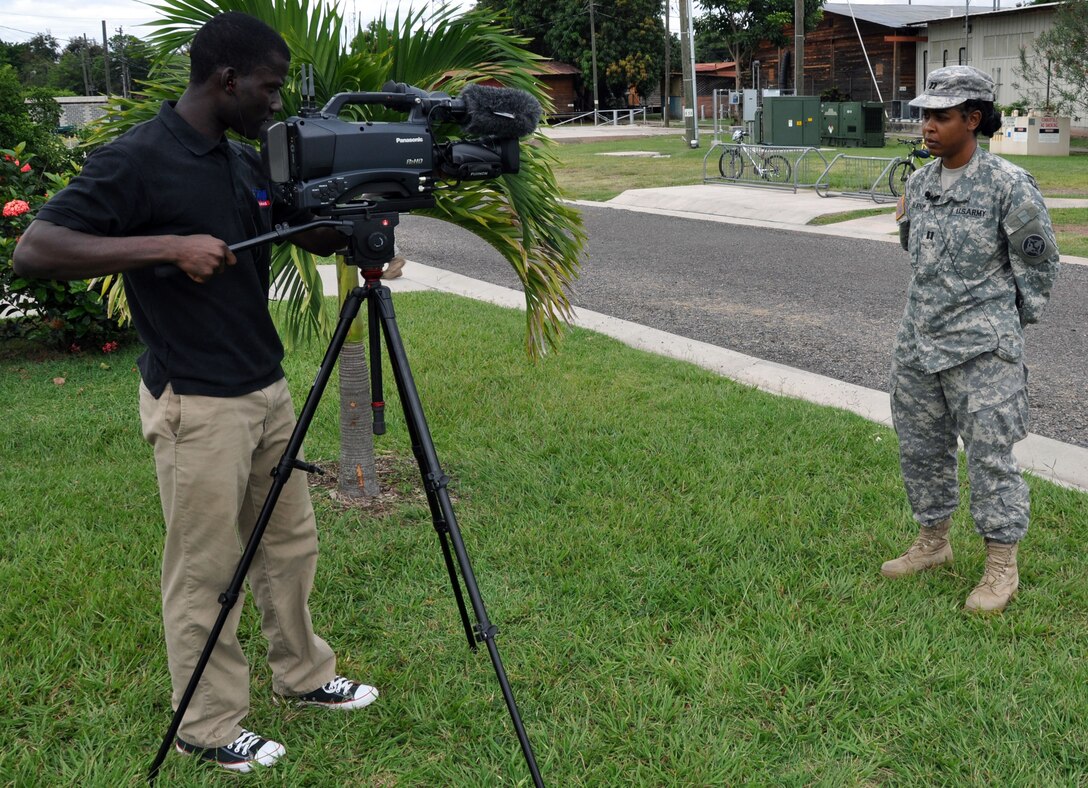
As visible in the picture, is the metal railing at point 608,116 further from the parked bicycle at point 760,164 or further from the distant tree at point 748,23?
the parked bicycle at point 760,164

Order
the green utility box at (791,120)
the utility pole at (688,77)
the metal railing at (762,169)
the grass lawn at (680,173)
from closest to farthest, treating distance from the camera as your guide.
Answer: the grass lawn at (680,173)
the metal railing at (762,169)
the green utility box at (791,120)
the utility pole at (688,77)

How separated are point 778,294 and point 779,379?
3.16m

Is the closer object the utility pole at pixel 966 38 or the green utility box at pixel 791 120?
the green utility box at pixel 791 120

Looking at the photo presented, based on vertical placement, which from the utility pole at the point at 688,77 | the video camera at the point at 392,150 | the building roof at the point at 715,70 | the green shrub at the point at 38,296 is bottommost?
the green shrub at the point at 38,296

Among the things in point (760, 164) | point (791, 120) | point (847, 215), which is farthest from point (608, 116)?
point (847, 215)

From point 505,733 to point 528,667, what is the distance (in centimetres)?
33

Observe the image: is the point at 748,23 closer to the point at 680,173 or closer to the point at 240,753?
the point at 680,173

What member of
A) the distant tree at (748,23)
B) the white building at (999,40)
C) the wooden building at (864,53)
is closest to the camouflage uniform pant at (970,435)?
the white building at (999,40)

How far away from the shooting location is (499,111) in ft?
8.64

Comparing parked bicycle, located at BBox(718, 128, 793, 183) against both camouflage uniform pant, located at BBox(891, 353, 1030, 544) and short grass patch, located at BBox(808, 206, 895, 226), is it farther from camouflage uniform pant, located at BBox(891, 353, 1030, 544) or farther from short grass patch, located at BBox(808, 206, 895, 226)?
camouflage uniform pant, located at BBox(891, 353, 1030, 544)

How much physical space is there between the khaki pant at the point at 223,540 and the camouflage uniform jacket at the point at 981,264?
2.13 m

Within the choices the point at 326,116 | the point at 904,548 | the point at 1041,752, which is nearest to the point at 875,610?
the point at 904,548

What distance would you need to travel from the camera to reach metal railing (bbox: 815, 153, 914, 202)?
15789 millimetres

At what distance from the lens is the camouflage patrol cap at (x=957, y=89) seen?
346 cm
